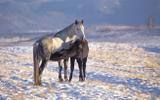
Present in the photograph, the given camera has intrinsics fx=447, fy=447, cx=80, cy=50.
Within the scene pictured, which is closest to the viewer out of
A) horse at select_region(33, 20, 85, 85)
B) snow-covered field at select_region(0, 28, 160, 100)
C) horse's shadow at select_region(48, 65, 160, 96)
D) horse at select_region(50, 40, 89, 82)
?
snow-covered field at select_region(0, 28, 160, 100)

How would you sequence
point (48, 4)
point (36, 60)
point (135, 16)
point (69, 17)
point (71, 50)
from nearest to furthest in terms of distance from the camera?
point (36, 60), point (71, 50), point (135, 16), point (69, 17), point (48, 4)

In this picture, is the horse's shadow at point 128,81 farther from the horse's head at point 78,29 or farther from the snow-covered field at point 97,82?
the horse's head at point 78,29

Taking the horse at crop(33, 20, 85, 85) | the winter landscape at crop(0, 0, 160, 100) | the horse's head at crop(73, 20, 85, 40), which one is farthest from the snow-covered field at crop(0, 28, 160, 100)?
the horse's head at crop(73, 20, 85, 40)

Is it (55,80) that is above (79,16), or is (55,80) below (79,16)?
below

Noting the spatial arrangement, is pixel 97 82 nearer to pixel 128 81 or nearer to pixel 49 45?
pixel 128 81

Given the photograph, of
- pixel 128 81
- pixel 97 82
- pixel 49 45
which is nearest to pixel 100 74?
pixel 128 81

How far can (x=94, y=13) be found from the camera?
167 meters

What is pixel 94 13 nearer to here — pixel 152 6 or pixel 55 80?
pixel 152 6

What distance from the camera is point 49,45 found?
56.5ft

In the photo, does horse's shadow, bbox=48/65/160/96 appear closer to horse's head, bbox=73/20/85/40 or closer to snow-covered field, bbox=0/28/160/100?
snow-covered field, bbox=0/28/160/100

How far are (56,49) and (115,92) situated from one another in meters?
2.86

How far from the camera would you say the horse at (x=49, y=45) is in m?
17.2

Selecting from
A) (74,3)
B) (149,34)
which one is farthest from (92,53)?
(74,3)

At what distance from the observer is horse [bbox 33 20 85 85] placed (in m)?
17.2
